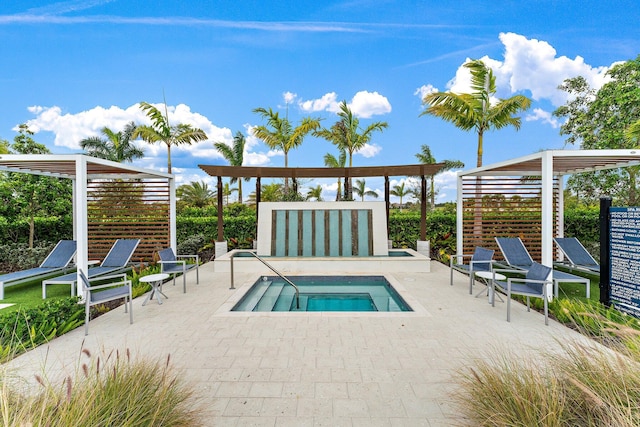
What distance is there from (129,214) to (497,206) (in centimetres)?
1259

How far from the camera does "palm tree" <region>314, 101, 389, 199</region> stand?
19.1 metres

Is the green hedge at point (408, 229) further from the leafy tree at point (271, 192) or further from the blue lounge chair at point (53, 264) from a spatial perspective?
the leafy tree at point (271, 192)

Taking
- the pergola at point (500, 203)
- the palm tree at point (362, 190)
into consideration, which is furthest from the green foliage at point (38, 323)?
the palm tree at point (362, 190)

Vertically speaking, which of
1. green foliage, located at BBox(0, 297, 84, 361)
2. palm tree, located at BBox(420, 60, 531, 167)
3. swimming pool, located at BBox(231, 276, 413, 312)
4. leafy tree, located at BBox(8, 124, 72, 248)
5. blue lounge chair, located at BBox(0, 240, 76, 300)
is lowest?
swimming pool, located at BBox(231, 276, 413, 312)

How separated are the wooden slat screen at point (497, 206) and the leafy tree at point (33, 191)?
14.2 metres

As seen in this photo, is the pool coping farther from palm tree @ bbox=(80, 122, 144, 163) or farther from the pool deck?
palm tree @ bbox=(80, 122, 144, 163)

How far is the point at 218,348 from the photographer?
13.6 feet

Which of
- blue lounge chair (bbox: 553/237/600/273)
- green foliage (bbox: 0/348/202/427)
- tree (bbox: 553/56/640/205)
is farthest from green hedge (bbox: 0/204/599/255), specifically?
green foliage (bbox: 0/348/202/427)

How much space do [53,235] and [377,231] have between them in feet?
41.3

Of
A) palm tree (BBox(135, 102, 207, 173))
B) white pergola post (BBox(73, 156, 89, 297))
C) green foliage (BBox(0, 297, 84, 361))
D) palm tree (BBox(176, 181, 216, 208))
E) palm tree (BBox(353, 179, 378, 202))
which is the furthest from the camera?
palm tree (BBox(353, 179, 378, 202))

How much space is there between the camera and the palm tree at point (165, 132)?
1764 centimetres

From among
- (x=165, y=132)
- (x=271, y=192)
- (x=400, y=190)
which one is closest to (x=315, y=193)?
(x=271, y=192)

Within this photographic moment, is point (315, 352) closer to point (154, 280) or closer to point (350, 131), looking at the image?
point (154, 280)

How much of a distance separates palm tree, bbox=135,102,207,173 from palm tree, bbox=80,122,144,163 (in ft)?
18.2
